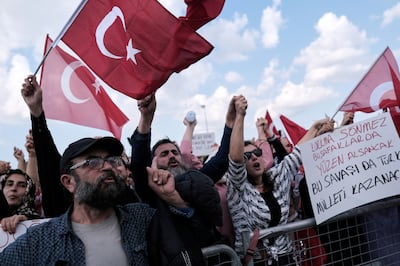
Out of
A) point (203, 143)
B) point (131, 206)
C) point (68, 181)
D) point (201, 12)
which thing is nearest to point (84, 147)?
point (68, 181)

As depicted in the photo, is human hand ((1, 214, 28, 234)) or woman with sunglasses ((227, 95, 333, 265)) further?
woman with sunglasses ((227, 95, 333, 265))

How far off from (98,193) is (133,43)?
1252 mm

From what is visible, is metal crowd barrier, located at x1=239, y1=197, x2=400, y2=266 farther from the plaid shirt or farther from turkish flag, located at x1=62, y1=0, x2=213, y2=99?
turkish flag, located at x1=62, y1=0, x2=213, y2=99

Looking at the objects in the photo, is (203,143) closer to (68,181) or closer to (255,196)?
(255,196)

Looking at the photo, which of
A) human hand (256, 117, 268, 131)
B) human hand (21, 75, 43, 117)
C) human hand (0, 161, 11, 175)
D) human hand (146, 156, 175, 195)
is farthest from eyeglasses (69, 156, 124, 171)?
human hand (256, 117, 268, 131)

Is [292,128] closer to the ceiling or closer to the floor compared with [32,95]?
closer to the ceiling

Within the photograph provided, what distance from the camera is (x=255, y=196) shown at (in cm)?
316

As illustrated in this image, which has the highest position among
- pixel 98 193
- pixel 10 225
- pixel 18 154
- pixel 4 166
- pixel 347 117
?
pixel 347 117

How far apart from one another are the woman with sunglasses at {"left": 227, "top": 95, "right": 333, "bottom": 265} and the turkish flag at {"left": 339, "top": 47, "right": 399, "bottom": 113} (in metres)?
1.71

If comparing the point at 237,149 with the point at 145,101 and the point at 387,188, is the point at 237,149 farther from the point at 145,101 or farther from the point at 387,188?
the point at 387,188

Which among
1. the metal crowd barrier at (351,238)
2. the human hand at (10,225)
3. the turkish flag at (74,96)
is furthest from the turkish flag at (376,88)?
the human hand at (10,225)

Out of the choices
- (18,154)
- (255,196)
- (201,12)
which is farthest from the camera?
(18,154)

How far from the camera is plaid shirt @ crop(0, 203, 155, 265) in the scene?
1986 millimetres

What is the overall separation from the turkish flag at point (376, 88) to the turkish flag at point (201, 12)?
7.87 feet
